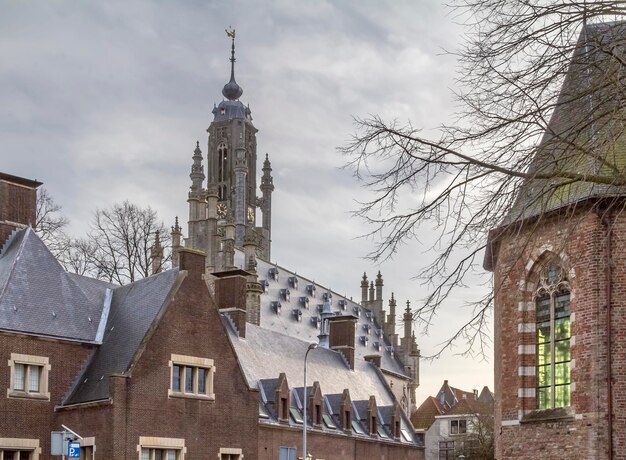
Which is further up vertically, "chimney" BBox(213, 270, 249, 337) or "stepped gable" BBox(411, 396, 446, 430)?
"chimney" BBox(213, 270, 249, 337)

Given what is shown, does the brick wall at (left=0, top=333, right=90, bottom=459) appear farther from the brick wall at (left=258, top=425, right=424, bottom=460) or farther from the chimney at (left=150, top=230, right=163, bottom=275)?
the chimney at (left=150, top=230, right=163, bottom=275)

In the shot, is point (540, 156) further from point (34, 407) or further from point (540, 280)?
point (34, 407)

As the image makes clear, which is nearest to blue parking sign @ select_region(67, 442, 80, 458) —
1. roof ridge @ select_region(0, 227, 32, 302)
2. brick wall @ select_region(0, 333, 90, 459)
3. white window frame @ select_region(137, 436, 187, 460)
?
brick wall @ select_region(0, 333, 90, 459)

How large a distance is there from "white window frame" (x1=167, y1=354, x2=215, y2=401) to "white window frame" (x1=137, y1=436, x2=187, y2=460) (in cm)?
152

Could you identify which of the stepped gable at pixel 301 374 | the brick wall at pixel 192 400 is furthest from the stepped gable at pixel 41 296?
the stepped gable at pixel 301 374

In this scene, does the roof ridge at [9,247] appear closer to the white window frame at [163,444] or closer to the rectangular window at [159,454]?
the white window frame at [163,444]

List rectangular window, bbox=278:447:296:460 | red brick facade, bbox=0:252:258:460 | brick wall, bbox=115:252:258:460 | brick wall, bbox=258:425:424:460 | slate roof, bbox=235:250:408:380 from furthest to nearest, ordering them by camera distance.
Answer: slate roof, bbox=235:250:408:380 → brick wall, bbox=258:425:424:460 → rectangular window, bbox=278:447:296:460 → brick wall, bbox=115:252:258:460 → red brick facade, bbox=0:252:258:460

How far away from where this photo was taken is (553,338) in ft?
93.2

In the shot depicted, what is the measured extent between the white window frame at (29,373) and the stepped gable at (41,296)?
85 centimetres

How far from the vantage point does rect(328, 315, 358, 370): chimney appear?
184ft

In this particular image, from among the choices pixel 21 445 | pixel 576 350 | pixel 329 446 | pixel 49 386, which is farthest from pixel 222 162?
pixel 576 350

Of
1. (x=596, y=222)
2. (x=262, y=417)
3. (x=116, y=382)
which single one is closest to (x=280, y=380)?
→ (x=262, y=417)

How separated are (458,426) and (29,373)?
57680 millimetres

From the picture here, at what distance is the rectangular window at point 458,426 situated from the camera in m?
84.7
